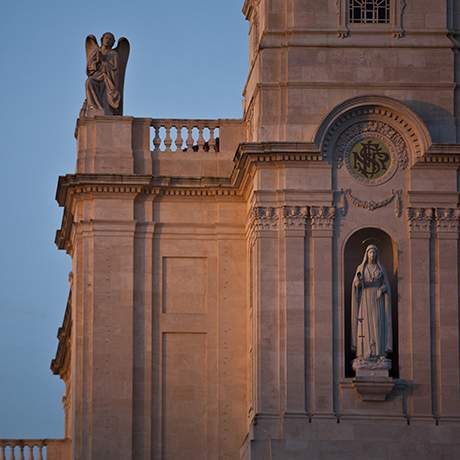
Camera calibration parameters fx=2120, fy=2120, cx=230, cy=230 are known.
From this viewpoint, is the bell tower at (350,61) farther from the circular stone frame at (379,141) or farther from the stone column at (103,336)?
the stone column at (103,336)

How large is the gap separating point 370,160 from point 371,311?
10.8 ft

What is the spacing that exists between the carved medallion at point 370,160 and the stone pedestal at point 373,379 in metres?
3.94

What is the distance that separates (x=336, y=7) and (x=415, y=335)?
24.3 ft

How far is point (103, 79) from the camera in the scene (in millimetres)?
48656

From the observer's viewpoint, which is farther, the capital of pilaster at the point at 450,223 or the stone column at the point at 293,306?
the capital of pilaster at the point at 450,223

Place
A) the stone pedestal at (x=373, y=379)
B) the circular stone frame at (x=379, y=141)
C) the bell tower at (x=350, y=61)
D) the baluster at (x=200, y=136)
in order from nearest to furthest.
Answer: the stone pedestal at (x=373, y=379), the circular stone frame at (x=379, y=141), the bell tower at (x=350, y=61), the baluster at (x=200, y=136)

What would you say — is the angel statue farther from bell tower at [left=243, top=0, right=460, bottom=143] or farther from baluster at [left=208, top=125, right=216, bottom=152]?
bell tower at [left=243, top=0, right=460, bottom=143]

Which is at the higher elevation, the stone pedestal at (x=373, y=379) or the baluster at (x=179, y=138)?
the baluster at (x=179, y=138)

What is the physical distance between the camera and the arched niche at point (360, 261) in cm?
4509

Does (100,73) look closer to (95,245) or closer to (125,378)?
(95,245)

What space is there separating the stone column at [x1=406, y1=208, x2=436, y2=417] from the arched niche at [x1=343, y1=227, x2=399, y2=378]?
0.30 meters

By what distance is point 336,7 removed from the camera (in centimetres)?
4628

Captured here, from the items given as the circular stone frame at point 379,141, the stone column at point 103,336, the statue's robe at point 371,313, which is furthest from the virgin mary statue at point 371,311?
the stone column at point 103,336

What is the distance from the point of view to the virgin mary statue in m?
44.7
